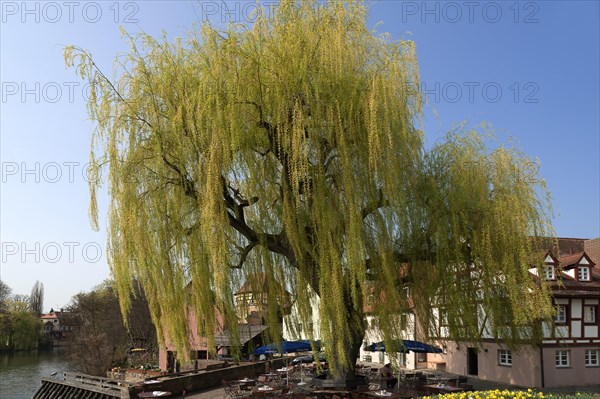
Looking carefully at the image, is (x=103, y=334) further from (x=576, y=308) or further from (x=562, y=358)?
(x=576, y=308)

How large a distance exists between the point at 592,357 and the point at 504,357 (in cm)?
379

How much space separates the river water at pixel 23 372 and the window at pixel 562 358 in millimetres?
28969

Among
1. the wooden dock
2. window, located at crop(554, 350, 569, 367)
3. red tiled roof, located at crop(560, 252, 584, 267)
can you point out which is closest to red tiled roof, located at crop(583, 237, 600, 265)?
red tiled roof, located at crop(560, 252, 584, 267)

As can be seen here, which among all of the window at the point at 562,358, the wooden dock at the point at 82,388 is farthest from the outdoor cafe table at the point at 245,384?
the window at the point at 562,358

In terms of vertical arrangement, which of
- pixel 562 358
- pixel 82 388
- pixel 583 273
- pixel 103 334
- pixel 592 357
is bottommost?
pixel 103 334

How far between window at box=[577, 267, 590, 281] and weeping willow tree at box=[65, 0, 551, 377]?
13.5 meters

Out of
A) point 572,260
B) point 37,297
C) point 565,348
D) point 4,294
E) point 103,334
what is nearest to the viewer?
point 565,348

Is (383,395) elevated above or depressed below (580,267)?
below

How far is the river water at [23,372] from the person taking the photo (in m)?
35.6

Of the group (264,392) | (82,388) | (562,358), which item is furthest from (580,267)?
(82,388)

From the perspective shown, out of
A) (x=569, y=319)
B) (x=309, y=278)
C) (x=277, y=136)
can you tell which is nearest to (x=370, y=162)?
(x=277, y=136)

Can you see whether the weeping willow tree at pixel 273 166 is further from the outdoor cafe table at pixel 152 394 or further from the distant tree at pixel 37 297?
the distant tree at pixel 37 297

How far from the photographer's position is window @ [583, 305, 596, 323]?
81.3 ft

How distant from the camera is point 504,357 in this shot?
993 inches
